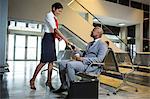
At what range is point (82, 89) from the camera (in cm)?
295

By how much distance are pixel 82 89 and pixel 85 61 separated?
0.71 metres

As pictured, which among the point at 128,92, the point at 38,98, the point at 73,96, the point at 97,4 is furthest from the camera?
the point at 97,4

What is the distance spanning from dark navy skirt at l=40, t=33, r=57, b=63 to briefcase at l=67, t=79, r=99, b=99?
116 centimetres

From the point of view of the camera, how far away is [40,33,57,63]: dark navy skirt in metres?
3.96

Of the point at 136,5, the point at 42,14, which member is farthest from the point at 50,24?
the point at 136,5

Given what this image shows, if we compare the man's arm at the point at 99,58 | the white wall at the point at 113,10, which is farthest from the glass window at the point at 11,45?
the man's arm at the point at 99,58

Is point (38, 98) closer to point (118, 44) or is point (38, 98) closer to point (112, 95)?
point (112, 95)

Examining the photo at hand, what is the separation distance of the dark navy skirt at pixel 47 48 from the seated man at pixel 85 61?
350 millimetres

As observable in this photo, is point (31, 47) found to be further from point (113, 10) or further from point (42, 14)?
point (42, 14)

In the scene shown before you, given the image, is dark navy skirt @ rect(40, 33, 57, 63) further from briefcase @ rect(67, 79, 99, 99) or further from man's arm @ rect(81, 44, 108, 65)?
briefcase @ rect(67, 79, 99, 99)

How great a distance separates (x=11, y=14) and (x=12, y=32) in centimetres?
1048

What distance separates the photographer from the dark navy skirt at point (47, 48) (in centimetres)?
396

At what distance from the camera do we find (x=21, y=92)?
3.71 metres

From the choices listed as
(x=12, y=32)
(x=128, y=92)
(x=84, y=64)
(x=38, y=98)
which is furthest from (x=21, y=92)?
(x=12, y=32)
